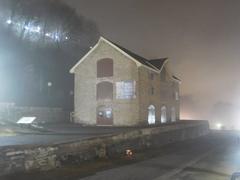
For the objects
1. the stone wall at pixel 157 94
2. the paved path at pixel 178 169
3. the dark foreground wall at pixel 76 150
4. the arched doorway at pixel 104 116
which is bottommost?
the paved path at pixel 178 169

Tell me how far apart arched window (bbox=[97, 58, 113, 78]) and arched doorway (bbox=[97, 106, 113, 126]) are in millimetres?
3820

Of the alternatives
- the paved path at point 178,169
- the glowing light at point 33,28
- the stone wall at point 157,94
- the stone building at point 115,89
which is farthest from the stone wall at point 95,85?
the glowing light at point 33,28

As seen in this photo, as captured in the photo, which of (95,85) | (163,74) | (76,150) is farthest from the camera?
(163,74)

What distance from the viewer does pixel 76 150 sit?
2052 cm

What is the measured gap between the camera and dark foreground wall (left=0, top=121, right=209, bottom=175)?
1653cm

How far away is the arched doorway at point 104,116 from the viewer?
123ft

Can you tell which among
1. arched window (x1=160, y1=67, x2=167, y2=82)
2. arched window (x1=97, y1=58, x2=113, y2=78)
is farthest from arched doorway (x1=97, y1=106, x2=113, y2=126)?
arched window (x1=160, y1=67, x2=167, y2=82)

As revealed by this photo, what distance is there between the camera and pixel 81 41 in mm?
57531

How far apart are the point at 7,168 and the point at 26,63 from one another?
33.4 m

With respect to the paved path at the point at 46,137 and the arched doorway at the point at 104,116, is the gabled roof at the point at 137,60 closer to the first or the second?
the arched doorway at the point at 104,116

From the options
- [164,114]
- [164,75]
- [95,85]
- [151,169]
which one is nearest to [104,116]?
[95,85]

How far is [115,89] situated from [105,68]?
9.49 ft

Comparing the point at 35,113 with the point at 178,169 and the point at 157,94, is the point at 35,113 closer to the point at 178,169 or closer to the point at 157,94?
the point at 157,94

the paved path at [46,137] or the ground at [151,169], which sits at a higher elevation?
the paved path at [46,137]
